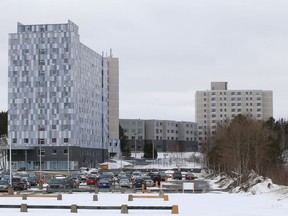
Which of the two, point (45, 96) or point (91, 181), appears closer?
point (91, 181)

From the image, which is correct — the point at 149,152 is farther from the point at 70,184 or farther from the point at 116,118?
the point at 70,184

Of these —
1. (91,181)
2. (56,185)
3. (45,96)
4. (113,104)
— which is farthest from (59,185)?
(113,104)

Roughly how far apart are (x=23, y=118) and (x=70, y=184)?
91422 mm

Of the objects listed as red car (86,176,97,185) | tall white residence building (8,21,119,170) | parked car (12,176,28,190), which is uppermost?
tall white residence building (8,21,119,170)

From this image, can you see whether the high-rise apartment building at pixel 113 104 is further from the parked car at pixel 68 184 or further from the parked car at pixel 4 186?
the parked car at pixel 4 186

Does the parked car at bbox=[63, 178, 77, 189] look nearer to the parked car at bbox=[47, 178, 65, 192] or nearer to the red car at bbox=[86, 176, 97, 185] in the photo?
the parked car at bbox=[47, 178, 65, 192]

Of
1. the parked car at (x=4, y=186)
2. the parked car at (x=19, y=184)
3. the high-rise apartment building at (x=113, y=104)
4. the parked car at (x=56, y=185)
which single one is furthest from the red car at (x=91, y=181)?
the high-rise apartment building at (x=113, y=104)

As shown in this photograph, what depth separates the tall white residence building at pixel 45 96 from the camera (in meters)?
146

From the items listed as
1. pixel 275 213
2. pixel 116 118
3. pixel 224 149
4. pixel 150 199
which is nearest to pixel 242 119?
pixel 224 149

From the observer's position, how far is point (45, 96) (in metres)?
148

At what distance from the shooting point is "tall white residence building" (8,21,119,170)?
14600 cm

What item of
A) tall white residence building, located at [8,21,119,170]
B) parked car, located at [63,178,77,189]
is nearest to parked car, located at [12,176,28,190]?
parked car, located at [63,178,77,189]

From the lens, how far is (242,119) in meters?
76.1

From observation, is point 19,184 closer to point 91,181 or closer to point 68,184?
point 68,184
